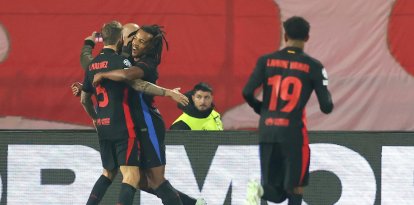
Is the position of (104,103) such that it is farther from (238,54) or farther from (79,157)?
(238,54)

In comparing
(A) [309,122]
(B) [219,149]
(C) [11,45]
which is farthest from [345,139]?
(C) [11,45]

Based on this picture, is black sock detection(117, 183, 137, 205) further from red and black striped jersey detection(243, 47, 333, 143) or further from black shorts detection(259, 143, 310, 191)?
red and black striped jersey detection(243, 47, 333, 143)

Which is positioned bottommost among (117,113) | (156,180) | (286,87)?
(156,180)

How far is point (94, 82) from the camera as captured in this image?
9703mm

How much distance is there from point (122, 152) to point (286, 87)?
166cm

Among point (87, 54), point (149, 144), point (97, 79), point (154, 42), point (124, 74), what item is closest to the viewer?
point (124, 74)

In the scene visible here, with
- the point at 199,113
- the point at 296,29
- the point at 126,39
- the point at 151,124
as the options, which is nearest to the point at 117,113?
the point at 151,124

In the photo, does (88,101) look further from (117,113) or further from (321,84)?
(321,84)

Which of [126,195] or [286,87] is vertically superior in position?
[286,87]

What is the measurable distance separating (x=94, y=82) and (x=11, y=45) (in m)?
4.10

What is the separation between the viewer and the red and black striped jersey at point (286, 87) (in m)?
8.78

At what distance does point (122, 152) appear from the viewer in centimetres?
971

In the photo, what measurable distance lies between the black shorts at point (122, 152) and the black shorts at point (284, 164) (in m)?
1.25

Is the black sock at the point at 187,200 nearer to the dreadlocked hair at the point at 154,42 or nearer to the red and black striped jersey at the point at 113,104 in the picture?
the red and black striped jersey at the point at 113,104
